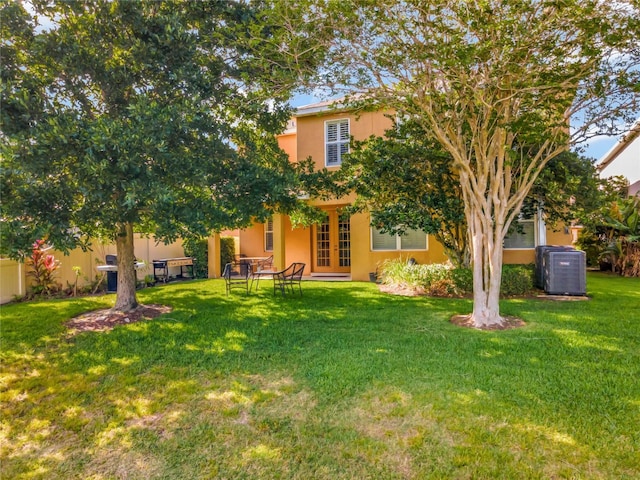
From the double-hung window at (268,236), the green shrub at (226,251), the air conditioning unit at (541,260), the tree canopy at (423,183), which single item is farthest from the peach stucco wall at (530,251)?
the green shrub at (226,251)

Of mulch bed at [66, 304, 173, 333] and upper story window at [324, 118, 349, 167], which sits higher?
upper story window at [324, 118, 349, 167]

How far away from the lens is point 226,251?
50.6 feet

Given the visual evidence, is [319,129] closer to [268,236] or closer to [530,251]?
[268,236]

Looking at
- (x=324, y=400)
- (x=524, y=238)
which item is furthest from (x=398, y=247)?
(x=324, y=400)

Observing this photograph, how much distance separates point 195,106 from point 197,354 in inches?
153

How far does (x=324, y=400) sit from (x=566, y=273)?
25.9 feet

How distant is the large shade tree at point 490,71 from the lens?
15.8 ft

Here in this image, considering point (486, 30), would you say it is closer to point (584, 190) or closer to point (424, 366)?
point (424, 366)

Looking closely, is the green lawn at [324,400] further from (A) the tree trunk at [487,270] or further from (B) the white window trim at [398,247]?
(B) the white window trim at [398,247]

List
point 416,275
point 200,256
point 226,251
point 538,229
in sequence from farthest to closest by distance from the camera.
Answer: point 226,251
point 200,256
point 538,229
point 416,275

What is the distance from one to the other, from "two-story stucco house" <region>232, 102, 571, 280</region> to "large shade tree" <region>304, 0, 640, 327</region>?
494 centimetres

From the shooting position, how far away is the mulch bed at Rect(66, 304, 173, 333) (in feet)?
21.5

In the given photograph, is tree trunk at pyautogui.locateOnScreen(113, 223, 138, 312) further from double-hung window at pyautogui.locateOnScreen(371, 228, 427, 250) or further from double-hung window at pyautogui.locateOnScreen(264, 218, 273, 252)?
double-hung window at pyautogui.locateOnScreen(264, 218, 273, 252)

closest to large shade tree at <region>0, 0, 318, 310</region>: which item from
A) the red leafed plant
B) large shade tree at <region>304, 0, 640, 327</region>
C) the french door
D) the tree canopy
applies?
large shade tree at <region>304, 0, 640, 327</region>
